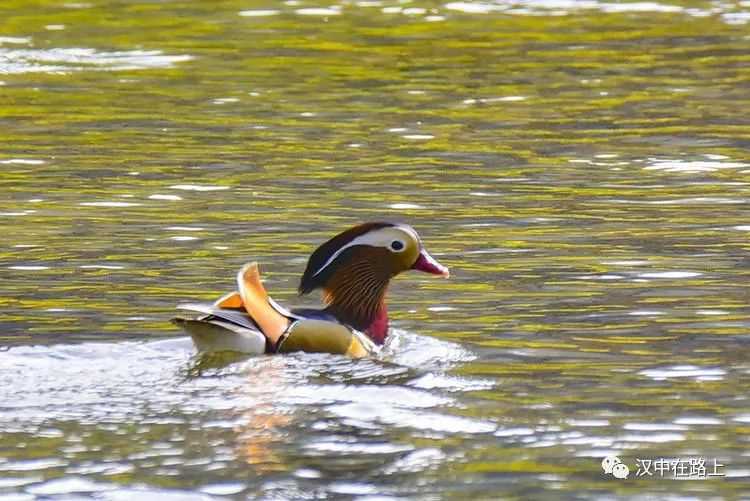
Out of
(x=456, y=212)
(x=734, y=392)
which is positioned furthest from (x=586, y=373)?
(x=456, y=212)

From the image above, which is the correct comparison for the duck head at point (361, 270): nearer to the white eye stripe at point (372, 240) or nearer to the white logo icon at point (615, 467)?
the white eye stripe at point (372, 240)

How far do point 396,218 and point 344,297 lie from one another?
407 cm

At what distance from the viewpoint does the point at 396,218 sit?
15594 millimetres

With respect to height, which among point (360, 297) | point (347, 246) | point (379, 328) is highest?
point (347, 246)

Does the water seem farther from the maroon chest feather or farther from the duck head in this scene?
the duck head

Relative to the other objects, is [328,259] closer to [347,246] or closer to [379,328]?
[347,246]

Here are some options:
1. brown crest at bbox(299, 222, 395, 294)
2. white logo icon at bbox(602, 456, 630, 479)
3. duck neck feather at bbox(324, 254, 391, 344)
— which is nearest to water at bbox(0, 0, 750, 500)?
white logo icon at bbox(602, 456, 630, 479)

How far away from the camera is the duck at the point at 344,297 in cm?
1074

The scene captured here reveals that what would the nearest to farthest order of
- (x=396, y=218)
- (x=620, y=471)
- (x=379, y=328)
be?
(x=620, y=471) < (x=379, y=328) < (x=396, y=218)

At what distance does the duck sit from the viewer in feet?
35.2

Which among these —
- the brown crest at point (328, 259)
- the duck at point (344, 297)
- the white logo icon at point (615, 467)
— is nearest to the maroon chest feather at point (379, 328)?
the duck at point (344, 297)

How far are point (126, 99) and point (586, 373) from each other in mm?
12203

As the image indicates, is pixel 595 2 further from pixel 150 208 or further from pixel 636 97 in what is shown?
pixel 150 208

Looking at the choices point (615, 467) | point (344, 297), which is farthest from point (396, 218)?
point (615, 467)
